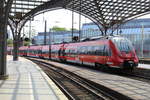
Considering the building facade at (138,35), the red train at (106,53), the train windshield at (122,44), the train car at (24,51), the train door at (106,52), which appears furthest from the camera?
the train car at (24,51)

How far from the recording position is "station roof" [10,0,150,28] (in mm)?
50219

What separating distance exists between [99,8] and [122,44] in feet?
101

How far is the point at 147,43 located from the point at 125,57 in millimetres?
50777

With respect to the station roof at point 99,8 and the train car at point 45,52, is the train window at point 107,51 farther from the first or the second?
the train car at point 45,52

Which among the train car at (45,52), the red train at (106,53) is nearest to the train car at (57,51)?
the train car at (45,52)

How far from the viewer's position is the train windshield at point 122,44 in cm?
2443

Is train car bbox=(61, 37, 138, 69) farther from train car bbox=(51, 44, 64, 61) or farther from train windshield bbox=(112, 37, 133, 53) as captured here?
train car bbox=(51, 44, 64, 61)

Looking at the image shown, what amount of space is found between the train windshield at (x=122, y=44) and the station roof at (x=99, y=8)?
25.5 metres

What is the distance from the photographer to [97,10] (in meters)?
55.9

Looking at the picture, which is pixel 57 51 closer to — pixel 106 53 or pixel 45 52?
pixel 45 52

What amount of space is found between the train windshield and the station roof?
25538 millimetres

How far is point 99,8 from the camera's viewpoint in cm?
5484

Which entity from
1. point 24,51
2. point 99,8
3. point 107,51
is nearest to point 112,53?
point 107,51

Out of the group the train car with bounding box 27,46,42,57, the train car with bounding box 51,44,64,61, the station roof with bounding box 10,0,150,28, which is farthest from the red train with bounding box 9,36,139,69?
the train car with bounding box 27,46,42,57
